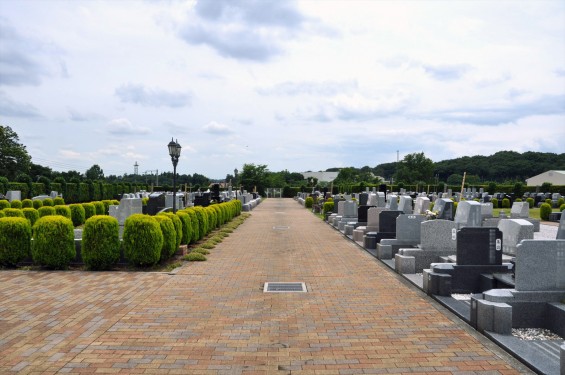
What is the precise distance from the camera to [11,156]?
60.0m

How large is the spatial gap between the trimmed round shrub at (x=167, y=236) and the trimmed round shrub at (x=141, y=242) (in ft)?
2.03

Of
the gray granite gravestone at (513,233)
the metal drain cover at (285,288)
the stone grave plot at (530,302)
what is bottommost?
the metal drain cover at (285,288)

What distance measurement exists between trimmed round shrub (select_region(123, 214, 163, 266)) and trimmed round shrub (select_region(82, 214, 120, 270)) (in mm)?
296

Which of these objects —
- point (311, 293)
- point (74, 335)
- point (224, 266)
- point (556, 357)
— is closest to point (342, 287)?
point (311, 293)

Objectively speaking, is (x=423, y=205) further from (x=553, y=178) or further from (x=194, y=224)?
(x=553, y=178)

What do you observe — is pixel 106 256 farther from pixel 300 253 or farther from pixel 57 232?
pixel 300 253

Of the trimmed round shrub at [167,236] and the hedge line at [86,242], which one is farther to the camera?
the trimmed round shrub at [167,236]

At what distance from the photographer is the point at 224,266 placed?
10203 mm

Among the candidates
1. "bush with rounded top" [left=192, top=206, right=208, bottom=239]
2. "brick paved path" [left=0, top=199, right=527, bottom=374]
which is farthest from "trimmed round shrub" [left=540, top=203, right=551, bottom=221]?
"bush with rounded top" [left=192, top=206, right=208, bottom=239]

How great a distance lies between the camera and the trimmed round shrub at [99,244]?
9.61 m

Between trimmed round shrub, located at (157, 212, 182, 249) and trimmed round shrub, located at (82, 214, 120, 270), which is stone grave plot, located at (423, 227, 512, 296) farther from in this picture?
trimmed round shrub, located at (82, 214, 120, 270)

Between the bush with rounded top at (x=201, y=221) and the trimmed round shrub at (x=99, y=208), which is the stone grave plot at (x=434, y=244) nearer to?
the bush with rounded top at (x=201, y=221)

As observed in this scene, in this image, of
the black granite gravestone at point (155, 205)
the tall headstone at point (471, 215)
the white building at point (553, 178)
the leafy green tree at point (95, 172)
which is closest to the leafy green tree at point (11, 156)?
the leafy green tree at point (95, 172)

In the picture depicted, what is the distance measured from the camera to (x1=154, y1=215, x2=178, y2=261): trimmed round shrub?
1051 centimetres
